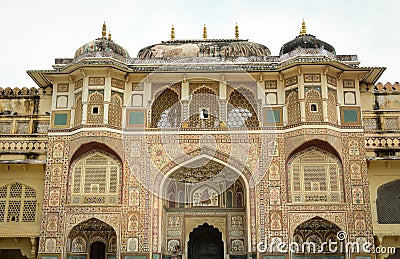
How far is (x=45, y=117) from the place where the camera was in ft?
62.9

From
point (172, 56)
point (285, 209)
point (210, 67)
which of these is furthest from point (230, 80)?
point (285, 209)

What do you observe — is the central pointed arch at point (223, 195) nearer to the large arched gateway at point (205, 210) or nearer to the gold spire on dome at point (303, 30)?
the large arched gateway at point (205, 210)

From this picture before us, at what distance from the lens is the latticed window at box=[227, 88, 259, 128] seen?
18.3m

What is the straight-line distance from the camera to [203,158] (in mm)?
17672

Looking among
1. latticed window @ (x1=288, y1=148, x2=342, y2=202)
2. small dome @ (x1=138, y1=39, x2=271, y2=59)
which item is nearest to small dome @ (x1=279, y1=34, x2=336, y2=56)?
small dome @ (x1=138, y1=39, x2=271, y2=59)

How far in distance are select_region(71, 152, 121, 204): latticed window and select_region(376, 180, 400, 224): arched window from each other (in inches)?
350

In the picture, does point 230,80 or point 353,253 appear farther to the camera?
point 230,80

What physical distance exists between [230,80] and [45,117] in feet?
22.7

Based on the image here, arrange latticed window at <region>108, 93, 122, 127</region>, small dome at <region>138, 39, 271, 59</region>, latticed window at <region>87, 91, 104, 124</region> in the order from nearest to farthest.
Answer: latticed window at <region>87, 91, 104, 124</region>
latticed window at <region>108, 93, 122, 127</region>
small dome at <region>138, 39, 271, 59</region>

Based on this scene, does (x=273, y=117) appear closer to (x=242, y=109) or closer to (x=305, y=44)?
(x=242, y=109)

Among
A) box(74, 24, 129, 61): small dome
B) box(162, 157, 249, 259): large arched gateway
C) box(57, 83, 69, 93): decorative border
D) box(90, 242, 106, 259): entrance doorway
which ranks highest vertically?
box(74, 24, 129, 61): small dome

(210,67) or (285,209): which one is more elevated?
(210,67)

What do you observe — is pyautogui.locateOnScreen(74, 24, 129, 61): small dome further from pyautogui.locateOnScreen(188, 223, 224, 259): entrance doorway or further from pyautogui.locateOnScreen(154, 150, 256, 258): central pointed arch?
pyautogui.locateOnScreen(188, 223, 224, 259): entrance doorway

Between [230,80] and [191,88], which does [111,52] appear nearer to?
[191,88]
